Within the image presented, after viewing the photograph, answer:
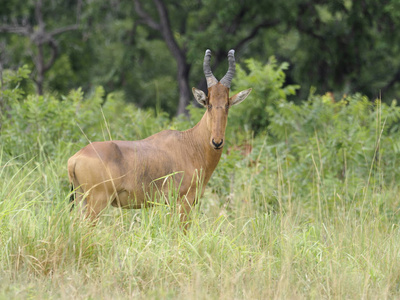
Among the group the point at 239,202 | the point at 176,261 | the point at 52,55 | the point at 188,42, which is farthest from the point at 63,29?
the point at 176,261

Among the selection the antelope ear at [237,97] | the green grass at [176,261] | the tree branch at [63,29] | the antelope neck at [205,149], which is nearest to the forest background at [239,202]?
the green grass at [176,261]

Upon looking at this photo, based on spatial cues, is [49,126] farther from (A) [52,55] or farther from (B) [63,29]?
(A) [52,55]

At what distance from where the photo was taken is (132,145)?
18.6 ft

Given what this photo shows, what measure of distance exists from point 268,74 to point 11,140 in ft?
14.6

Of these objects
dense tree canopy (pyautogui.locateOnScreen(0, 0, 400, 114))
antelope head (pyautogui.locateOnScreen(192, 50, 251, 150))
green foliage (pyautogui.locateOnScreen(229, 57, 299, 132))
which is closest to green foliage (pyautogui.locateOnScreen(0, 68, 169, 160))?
green foliage (pyautogui.locateOnScreen(229, 57, 299, 132))

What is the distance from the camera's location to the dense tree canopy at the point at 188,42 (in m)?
18.3

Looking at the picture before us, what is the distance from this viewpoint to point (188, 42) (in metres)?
18.2

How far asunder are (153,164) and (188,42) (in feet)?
42.5

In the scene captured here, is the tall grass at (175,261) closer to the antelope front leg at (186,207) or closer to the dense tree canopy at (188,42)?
the antelope front leg at (186,207)

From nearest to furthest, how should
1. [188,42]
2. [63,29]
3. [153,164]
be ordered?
1. [153,164]
2. [188,42]
3. [63,29]

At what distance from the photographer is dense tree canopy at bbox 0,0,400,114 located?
18.3 m

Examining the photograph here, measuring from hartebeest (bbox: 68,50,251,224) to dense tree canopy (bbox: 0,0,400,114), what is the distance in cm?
1015

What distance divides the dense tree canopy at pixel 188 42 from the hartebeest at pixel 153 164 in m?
10.1

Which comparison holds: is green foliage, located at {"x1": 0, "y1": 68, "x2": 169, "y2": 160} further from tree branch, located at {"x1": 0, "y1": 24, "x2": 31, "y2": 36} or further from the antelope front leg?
tree branch, located at {"x1": 0, "y1": 24, "x2": 31, "y2": 36}
